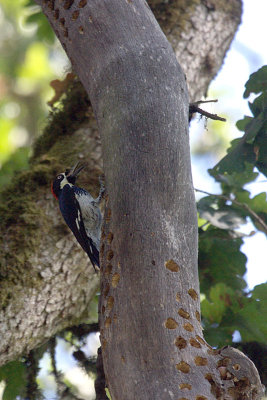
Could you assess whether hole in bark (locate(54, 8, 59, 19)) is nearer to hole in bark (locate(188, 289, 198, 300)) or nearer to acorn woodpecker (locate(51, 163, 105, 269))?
acorn woodpecker (locate(51, 163, 105, 269))

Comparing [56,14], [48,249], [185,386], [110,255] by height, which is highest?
[56,14]

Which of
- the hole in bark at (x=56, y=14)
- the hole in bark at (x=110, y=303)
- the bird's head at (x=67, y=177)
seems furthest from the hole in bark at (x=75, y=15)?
the hole in bark at (x=110, y=303)

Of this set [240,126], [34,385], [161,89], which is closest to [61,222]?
[34,385]

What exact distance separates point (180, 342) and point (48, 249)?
1.44 meters

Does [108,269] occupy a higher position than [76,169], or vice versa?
[76,169]

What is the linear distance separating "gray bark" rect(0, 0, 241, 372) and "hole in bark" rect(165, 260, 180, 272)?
55 cm

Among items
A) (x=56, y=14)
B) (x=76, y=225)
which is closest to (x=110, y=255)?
(x=56, y=14)

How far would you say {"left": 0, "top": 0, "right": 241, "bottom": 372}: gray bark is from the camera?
7.82ft

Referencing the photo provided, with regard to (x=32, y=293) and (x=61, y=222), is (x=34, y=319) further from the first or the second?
(x=61, y=222)

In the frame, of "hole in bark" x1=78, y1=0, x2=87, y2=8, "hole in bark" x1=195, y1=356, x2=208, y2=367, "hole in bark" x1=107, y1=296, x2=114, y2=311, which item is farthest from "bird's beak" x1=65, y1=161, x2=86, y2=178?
"hole in bark" x1=195, y1=356, x2=208, y2=367

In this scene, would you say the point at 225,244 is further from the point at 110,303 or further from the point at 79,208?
the point at 110,303

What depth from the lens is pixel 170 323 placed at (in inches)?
54.3

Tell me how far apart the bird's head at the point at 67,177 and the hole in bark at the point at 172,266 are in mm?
1592

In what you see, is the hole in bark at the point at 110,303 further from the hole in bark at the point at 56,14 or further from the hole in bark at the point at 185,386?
the hole in bark at the point at 56,14
